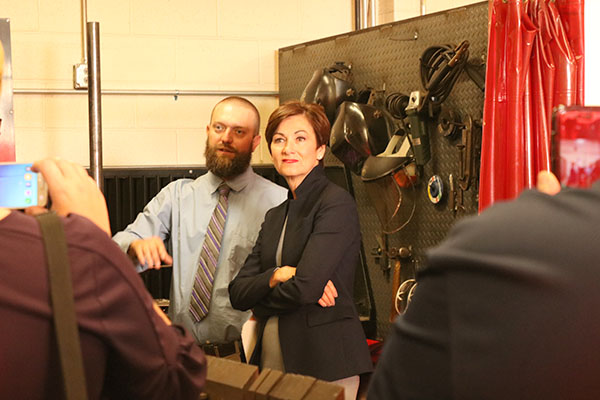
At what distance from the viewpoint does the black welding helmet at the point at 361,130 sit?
3414mm

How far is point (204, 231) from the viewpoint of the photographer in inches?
127

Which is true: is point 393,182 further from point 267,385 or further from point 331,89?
point 267,385

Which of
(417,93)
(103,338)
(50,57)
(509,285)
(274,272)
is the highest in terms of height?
(50,57)

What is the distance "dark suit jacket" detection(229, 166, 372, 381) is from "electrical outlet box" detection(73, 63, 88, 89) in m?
1.61

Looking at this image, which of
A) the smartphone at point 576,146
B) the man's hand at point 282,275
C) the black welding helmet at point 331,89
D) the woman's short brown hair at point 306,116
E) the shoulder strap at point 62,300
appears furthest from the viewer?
the black welding helmet at point 331,89

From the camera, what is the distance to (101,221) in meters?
1.07

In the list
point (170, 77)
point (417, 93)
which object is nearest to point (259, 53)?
point (170, 77)

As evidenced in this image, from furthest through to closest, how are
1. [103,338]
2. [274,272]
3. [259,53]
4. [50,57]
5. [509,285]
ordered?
[259,53] → [50,57] → [274,272] → [103,338] → [509,285]

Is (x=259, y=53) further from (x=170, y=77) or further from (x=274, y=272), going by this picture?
(x=274, y=272)

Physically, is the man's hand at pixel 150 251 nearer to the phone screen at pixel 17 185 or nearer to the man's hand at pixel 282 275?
the phone screen at pixel 17 185

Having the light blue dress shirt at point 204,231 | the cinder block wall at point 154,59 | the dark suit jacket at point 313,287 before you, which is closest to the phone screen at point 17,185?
the dark suit jacket at point 313,287

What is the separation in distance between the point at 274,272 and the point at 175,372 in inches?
62.9

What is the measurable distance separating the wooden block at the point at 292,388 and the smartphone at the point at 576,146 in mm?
766

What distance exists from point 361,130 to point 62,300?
2.58 m
